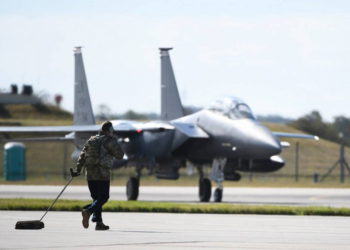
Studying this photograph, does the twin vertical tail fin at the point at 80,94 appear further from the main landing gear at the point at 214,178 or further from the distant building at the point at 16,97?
the distant building at the point at 16,97

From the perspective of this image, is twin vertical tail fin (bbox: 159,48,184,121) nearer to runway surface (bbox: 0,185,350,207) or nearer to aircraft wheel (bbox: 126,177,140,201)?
runway surface (bbox: 0,185,350,207)

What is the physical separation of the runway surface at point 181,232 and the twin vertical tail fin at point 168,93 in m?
15.8

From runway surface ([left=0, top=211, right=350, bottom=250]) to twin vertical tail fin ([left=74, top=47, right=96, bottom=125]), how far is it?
19.1 meters

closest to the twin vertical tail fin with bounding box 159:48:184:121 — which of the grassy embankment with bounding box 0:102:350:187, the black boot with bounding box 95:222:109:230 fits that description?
the grassy embankment with bounding box 0:102:350:187

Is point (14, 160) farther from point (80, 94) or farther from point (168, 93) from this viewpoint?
point (168, 93)

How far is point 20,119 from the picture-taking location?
313 feet

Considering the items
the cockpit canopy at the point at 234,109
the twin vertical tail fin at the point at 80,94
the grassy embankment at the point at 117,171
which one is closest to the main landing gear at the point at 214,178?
the cockpit canopy at the point at 234,109

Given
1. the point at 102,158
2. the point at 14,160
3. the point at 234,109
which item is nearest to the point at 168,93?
the point at 234,109

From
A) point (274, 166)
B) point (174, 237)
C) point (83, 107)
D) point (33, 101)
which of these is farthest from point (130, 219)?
point (33, 101)

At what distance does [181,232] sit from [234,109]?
1565cm

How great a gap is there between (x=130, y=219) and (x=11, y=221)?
7.89 ft

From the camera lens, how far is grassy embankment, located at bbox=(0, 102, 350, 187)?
65688 millimetres

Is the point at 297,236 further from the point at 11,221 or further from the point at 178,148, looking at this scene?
the point at 178,148

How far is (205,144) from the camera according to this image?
1309 inches
